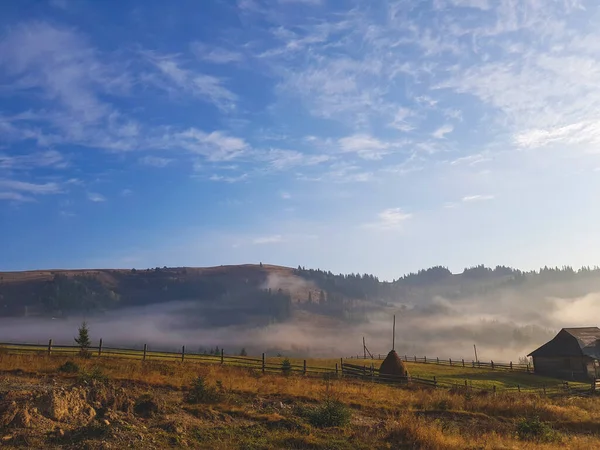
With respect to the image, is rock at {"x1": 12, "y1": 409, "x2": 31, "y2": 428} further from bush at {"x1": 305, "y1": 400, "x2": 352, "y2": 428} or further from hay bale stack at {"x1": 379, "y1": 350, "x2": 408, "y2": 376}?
hay bale stack at {"x1": 379, "y1": 350, "x2": 408, "y2": 376}

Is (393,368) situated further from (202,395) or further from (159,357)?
(202,395)

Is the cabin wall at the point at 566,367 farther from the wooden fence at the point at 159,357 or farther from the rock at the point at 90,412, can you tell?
the rock at the point at 90,412

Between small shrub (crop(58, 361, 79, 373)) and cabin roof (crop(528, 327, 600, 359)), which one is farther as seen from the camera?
cabin roof (crop(528, 327, 600, 359))

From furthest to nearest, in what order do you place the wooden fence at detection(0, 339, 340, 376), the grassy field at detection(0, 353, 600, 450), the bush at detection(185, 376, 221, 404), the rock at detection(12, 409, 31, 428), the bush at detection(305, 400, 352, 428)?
the wooden fence at detection(0, 339, 340, 376) < the bush at detection(185, 376, 221, 404) < the bush at detection(305, 400, 352, 428) < the grassy field at detection(0, 353, 600, 450) < the rock at detection(12, 409, 31, 428)

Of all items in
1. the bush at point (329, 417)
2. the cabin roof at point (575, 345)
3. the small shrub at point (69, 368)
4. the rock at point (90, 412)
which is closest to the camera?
the rock at point (90, 412)

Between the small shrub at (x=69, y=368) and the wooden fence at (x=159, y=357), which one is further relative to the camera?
the wooden fence at (x=159, y=357)

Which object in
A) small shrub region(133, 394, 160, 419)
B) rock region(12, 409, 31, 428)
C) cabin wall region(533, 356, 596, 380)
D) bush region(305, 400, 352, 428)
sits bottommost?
cabin wall region(533, 356, 596, 380)

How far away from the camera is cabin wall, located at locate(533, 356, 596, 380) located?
65.2m

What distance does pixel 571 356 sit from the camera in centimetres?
6725

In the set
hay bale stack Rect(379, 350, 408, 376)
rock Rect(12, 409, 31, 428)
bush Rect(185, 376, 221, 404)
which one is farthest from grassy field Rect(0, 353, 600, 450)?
hay bale stack Rect(379, 350, 408, 376)

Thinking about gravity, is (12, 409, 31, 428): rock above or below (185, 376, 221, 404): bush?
above

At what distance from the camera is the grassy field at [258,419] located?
510 inches

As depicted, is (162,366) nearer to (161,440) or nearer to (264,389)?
(264,389)

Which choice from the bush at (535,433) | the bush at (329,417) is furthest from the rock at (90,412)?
the bush at (535,433)
